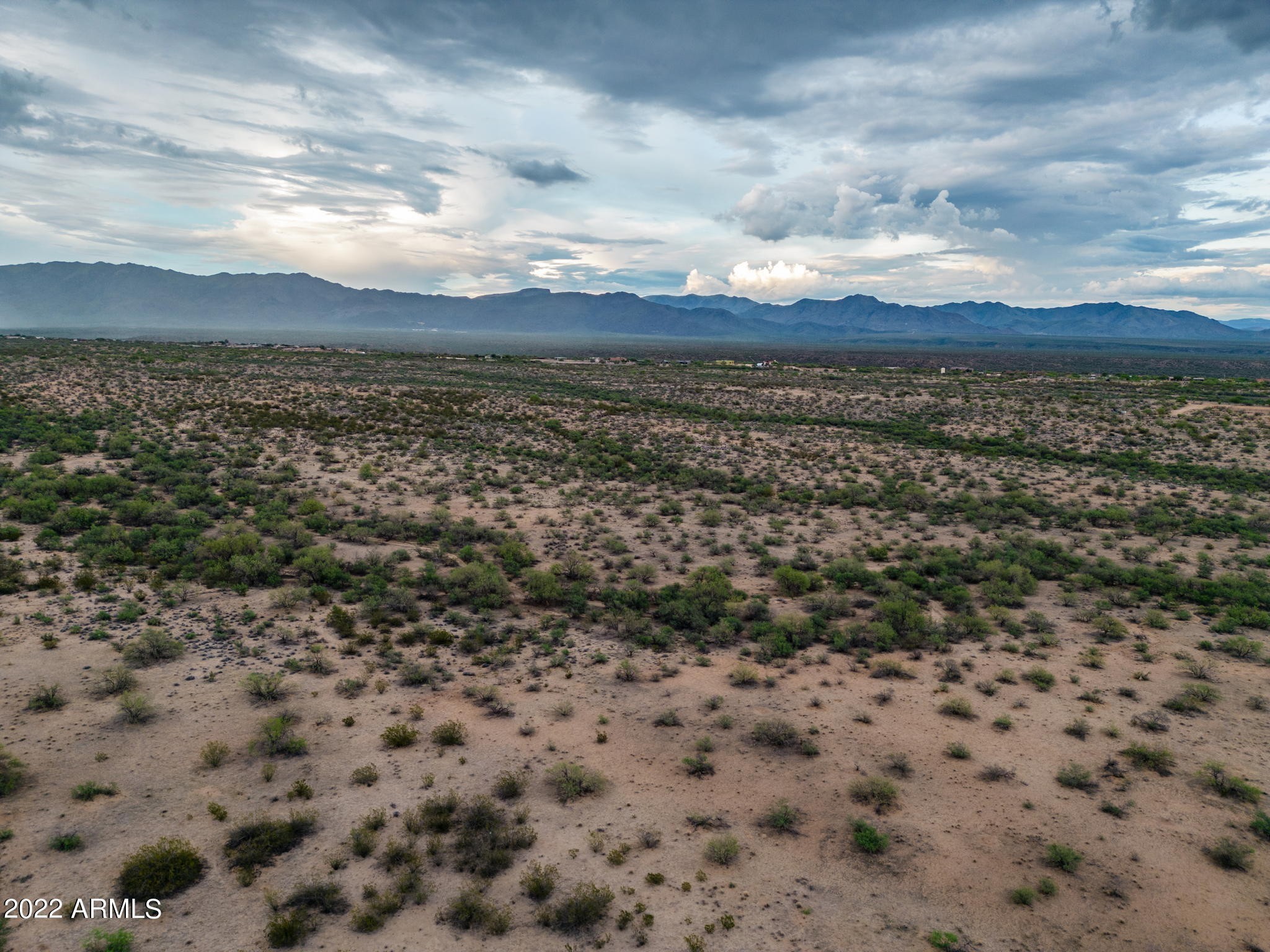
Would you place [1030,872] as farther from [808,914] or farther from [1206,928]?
[808,914]

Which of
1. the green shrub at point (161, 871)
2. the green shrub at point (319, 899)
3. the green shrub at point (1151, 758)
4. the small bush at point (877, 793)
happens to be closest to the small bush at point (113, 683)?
the green shrub at point (161, 871)

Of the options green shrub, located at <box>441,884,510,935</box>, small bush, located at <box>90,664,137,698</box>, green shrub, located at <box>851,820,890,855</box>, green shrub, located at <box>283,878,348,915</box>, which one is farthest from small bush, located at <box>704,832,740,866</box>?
small bush, located at <box>90,664,137,698</box>

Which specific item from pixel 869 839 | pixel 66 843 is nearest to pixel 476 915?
pixel 869 839

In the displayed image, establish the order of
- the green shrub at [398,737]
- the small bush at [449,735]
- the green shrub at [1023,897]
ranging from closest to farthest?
the green shrub at [1023,897] < the green shrub at [398,737] < the small bush at [449,735]

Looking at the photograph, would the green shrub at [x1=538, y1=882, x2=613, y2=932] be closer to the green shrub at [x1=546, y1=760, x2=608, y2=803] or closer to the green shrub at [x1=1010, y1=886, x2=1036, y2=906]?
the green shrub at [x1=546, y1=760, x2=608, y2=803]

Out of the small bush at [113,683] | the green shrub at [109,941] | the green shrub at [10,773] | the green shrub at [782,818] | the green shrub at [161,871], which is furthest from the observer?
the small bush at [113,683]

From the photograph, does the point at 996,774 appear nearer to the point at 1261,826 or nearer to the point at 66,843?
the point at 1261,826

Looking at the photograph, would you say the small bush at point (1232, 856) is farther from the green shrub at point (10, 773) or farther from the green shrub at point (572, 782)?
Answer: the green shrub at point (10, 773)
